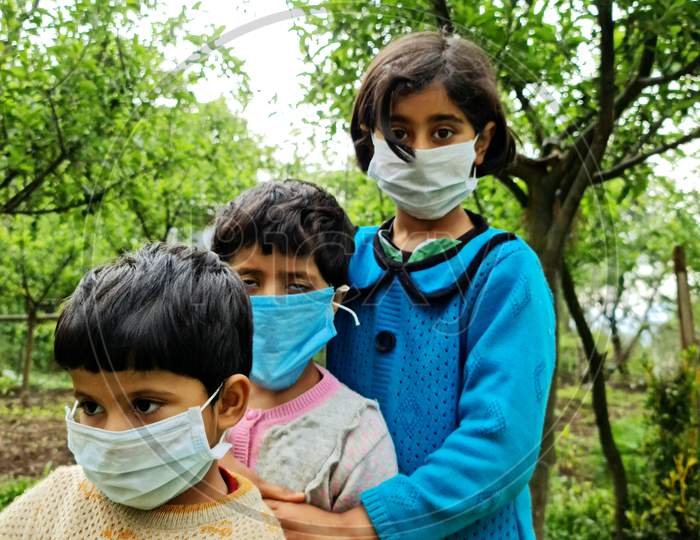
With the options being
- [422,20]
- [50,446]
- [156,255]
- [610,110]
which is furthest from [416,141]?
[50,446]

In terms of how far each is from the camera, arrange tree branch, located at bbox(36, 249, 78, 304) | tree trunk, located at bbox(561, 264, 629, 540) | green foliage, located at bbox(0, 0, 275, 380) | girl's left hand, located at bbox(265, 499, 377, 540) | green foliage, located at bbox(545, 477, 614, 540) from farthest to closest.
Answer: green foliage, located at bbox(545, 477, 614, 540)
tree branch, located at bbox(36, 249, 78, 304)
tree trunk, located at bbox(561, 264, 629, 540)
green foliage, located at bbox(0, 0, 275, 380)
girl's left hand, located at bbox(265, 499, 377, 540)

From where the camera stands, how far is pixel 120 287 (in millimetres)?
1317

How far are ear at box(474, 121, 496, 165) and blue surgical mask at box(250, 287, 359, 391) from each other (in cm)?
52

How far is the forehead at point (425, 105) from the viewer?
1.59 metres

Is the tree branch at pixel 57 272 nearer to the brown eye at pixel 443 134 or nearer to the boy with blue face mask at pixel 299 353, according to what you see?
the boy with blue face mask at pixel 299 353

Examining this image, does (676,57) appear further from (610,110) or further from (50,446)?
(50,446)

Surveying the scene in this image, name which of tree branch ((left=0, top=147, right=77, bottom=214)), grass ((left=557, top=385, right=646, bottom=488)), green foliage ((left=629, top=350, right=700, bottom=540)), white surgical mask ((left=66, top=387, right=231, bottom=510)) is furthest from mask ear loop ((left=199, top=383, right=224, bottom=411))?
grass ((left=557, top=385, right=646, bottom=488))

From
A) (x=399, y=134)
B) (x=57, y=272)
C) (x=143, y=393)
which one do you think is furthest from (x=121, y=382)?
(x=57, y=272)

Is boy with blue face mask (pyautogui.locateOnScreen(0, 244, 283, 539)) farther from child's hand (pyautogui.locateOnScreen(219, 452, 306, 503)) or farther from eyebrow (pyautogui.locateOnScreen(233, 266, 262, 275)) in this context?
eyebrow (pyautogui.locateOnScreen(233, 266, 262, 275))

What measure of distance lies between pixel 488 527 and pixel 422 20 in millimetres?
1794

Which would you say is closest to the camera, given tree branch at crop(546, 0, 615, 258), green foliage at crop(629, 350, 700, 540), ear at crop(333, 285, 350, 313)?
ear at crop(333, 285, 350, 313)

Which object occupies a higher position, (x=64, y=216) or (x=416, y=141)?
(x=416, y=141)

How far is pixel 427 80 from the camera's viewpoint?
1.59 metres

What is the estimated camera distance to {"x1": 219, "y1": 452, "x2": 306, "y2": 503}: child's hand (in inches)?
55.3
